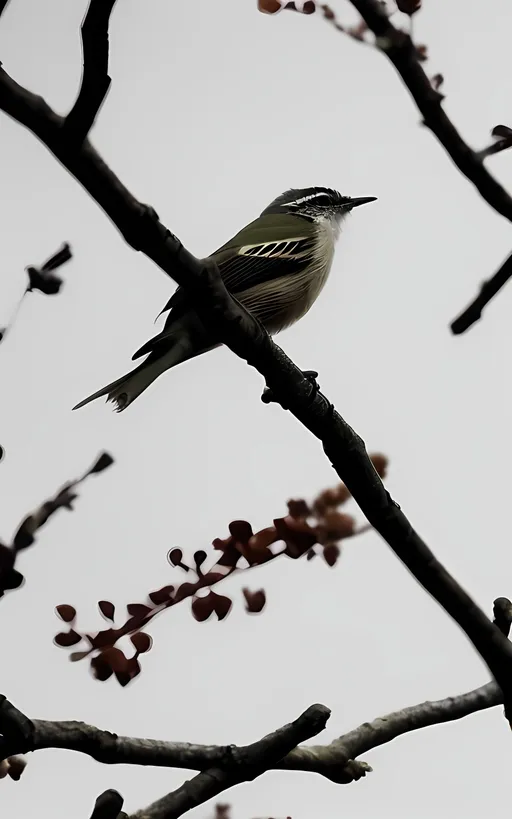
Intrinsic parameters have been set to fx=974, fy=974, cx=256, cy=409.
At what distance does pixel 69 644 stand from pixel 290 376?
1.28 meters

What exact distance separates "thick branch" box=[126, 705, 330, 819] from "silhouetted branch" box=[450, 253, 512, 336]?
1251mm

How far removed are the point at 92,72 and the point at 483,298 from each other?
53.0 inches

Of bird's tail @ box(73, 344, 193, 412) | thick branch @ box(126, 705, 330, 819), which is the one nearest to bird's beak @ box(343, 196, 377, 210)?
bird's tail @ box(73, 344, 193, 412)

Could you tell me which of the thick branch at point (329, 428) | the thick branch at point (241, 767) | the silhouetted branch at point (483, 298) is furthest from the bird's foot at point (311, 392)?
the thick branch at point (241, 767)

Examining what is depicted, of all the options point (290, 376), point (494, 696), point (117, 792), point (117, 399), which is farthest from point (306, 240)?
point (117, 792)

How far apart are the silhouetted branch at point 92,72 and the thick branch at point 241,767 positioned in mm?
1826

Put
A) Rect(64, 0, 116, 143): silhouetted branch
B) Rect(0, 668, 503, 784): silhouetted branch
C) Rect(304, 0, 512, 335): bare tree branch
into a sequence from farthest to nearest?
Rect(0, 668, 503, 784): silhouetted branch → Rect(304, 0, 512, 335): bare tree branch → Rect(64, 0, 116, 143): silhouetted branch

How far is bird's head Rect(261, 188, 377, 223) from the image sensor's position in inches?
308

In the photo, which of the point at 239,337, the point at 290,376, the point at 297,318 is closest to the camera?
the point at 239,337

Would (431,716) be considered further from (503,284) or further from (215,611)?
(503,284)

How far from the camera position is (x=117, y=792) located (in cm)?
258

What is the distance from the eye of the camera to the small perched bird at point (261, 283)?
508cm

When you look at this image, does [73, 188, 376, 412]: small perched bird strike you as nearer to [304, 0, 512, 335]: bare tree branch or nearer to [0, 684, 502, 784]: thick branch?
[0, 684, 502, 784]: thick branch

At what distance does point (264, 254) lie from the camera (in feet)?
20.7
